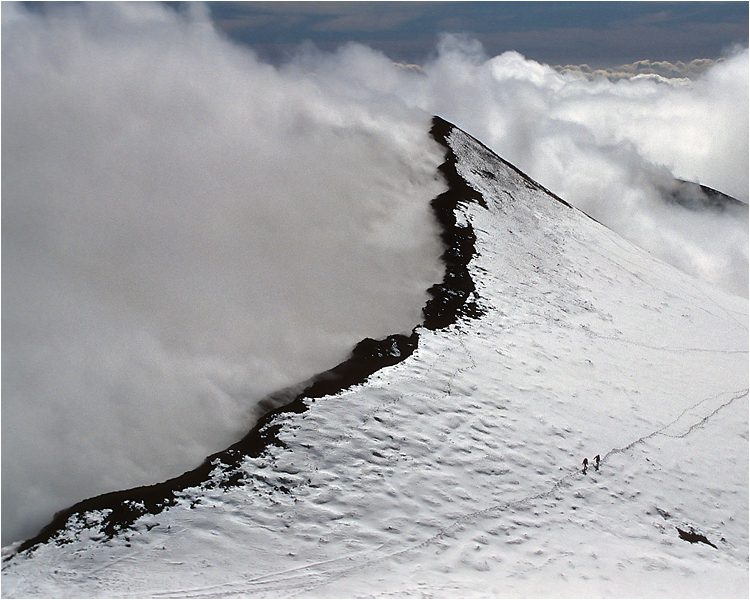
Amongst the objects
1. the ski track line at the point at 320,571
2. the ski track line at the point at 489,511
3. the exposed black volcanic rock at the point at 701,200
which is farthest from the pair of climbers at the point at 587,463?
the exposed black volcanic rock at the point at 701,200

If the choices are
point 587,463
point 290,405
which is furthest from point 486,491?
point 290,405

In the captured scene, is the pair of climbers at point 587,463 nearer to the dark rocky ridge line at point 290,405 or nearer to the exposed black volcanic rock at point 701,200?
the dark rocky ridge line at point 290,405

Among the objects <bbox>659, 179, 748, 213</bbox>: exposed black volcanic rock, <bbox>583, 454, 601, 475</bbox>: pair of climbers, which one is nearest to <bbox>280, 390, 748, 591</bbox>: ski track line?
<bbox>583, 454, 601, 475</bbox>: pair of climbers

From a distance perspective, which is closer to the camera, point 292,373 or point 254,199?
point 292,373

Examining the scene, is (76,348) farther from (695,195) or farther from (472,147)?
(695,195)

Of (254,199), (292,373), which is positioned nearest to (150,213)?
(254,199)
